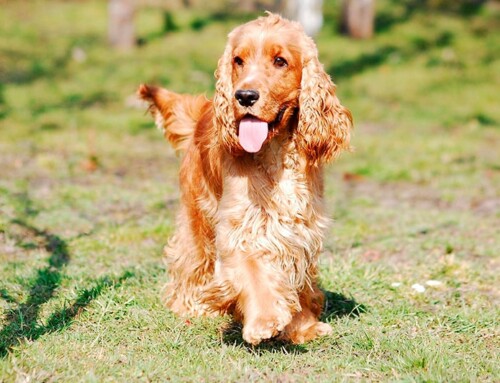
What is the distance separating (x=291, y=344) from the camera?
169 inches

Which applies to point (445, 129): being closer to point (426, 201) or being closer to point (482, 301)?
point (426, 201)

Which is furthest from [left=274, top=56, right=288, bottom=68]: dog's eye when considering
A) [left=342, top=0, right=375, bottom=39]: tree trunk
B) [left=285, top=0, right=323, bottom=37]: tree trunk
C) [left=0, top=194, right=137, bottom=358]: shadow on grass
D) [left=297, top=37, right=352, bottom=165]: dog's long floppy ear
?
[left=342, top=0, right=375, bottom=39]: tree trunk

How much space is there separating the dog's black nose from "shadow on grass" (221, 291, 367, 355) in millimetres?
1291

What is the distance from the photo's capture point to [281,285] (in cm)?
406

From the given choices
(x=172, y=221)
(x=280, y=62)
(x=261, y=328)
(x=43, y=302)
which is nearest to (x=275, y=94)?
(x=280, y=62)

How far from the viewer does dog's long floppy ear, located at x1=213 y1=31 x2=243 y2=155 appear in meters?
4.12

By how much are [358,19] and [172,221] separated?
13.0m

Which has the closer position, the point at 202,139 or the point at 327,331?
the point at 327,331

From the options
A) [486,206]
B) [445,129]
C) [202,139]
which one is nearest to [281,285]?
[202,139]

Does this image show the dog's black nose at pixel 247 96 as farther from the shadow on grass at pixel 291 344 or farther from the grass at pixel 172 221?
the shadow on grass at pixel 291 344

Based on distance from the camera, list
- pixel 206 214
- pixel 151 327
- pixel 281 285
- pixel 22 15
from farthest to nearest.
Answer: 1. pixel 22 15
2. pixel 206 214
3. pixel 151 327
4. pixel 281 285

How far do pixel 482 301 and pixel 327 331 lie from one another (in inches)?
48.6

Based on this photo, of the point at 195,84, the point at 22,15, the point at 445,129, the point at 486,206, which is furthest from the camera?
the point at 22,15

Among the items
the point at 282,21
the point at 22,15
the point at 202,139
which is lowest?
the point at 22,15
